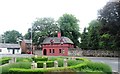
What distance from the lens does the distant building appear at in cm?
265

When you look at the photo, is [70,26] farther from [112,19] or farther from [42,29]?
[112,19]

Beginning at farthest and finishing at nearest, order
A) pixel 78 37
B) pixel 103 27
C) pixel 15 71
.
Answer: pixel 103 27 < pixel 78 37 < pixel 15 71

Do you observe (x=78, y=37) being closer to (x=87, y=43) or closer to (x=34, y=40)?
(x=87, y=43)

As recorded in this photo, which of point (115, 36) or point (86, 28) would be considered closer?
point (86, 28)

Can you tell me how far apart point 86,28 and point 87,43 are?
166 mm

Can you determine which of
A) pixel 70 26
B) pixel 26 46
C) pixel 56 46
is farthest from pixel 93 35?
pixel 26 46

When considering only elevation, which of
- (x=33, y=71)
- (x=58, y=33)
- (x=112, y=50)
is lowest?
(x=33, y=71)

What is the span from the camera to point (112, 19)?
2945 millimetres

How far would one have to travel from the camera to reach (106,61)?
117 inches

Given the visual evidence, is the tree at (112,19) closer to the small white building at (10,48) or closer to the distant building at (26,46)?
the distant building at (26,46)

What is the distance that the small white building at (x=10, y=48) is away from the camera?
2514mm

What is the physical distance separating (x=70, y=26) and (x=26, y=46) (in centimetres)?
52

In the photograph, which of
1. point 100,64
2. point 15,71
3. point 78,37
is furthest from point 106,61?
point 15,71

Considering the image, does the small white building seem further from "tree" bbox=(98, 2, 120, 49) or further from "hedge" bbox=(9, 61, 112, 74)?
"tree" bbox=(98, 2, 120, 49)
